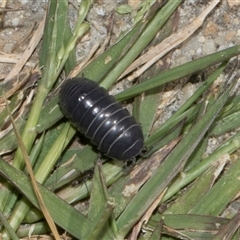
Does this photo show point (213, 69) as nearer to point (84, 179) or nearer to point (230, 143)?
point (230, 143)

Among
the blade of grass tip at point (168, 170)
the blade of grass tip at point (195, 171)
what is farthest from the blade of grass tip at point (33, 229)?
the blade of grass tip at point (195, 171)

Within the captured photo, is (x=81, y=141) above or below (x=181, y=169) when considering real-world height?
above

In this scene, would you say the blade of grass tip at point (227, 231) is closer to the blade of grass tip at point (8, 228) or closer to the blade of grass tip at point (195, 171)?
the blade of grass tip at point (195, 171)

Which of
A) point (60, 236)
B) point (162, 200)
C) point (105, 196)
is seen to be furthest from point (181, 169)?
point (60, 236)

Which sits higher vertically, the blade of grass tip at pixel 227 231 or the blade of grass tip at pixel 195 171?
the blade of grass tip at pixel 195 171

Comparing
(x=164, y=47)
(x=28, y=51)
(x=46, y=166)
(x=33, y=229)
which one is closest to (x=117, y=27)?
(x=164, y=47)

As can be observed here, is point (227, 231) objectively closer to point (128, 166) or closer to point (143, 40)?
point (128, 166)

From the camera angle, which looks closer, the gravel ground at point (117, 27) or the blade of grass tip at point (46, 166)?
the blade of grass tip at point (46, 166)
